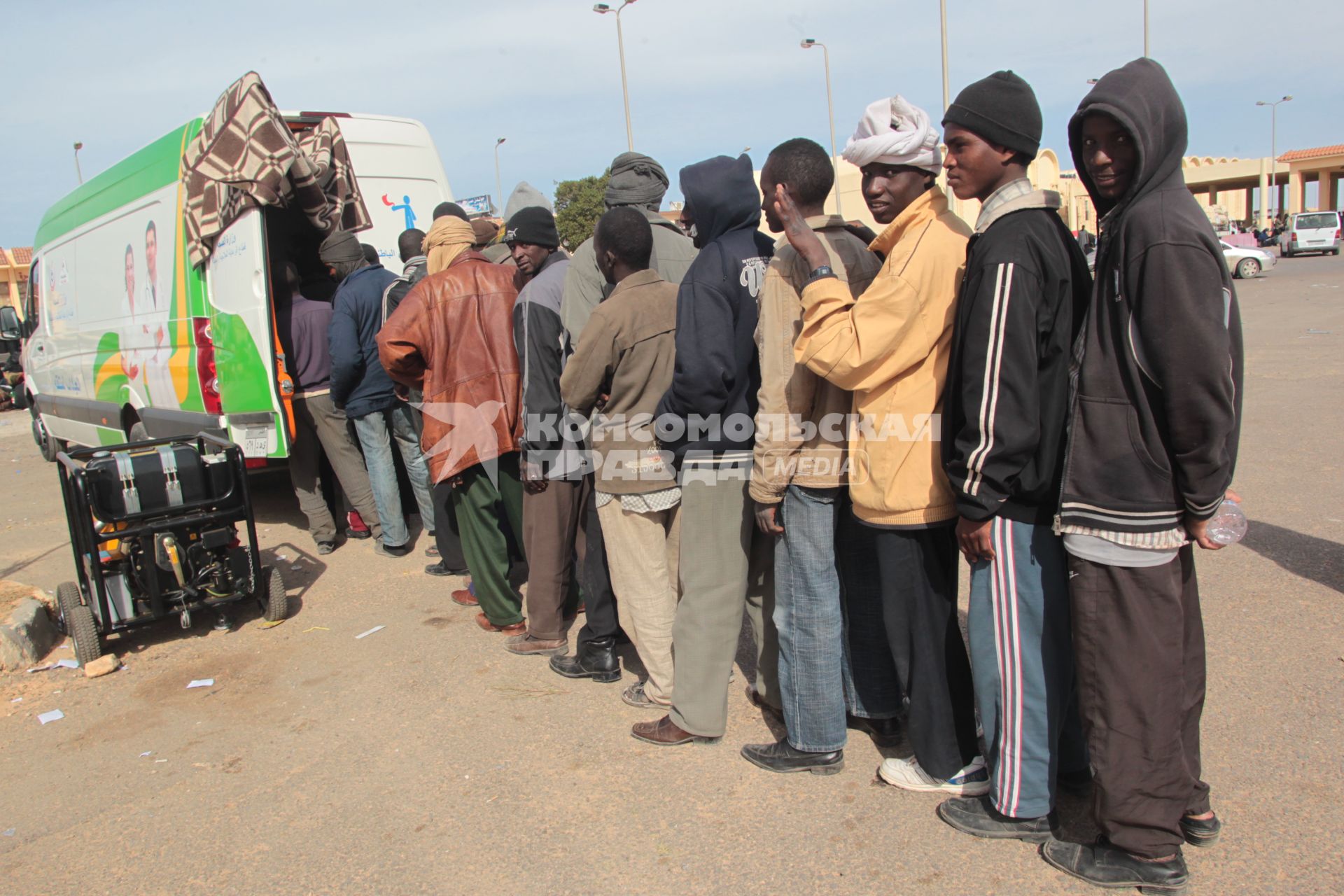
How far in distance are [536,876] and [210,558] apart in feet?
9.77

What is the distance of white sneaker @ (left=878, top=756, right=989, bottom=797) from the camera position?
2801 millimetres

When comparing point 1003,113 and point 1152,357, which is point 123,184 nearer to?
point 1003,113

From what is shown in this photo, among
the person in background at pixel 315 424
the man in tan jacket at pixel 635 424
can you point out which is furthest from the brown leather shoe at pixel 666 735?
the person in background at pixel 315 424

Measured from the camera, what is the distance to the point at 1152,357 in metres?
2.11

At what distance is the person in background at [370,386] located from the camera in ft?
18.7

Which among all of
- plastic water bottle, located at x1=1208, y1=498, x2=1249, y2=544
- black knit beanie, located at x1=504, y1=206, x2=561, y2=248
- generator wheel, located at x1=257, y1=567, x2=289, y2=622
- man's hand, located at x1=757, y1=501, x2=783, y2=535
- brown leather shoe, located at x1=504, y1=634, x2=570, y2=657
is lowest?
brown leather shoe, located at x1=504, y1=634, x2=570, y2=657

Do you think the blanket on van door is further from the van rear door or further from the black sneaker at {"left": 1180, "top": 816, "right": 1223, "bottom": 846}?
the black sneaker at {"left": 1180, "top": 816, "right": 1223, "bottom": 846}

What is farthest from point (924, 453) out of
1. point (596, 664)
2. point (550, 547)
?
point (550, 547)

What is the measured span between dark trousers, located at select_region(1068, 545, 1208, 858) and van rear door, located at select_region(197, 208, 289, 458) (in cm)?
480

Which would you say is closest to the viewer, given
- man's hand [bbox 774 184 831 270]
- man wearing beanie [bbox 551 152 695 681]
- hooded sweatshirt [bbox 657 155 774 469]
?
man's hand [bbox 774 184 831 270]

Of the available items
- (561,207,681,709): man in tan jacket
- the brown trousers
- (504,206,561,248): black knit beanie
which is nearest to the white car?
(504,206,561,248): black knit beanie

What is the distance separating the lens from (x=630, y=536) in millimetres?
3502

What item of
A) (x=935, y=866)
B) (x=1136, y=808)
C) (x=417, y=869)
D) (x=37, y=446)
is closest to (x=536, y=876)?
(x=417, y=869)

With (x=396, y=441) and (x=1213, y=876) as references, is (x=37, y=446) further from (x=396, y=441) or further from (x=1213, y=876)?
(x=1213, y=876)
